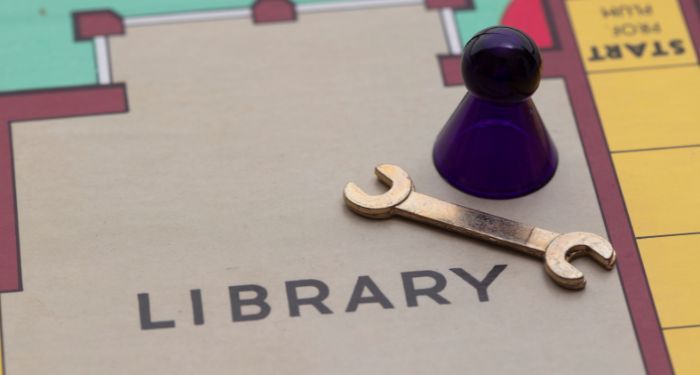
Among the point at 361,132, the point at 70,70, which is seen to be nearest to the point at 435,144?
the point at 361,132

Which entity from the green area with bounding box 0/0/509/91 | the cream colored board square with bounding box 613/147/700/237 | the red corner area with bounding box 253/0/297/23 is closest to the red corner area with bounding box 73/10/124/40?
the green area with bounding box 0/0/509/91

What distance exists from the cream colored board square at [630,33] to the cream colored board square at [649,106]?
18 mm

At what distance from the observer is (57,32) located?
4.41 feet

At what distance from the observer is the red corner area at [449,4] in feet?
4.50

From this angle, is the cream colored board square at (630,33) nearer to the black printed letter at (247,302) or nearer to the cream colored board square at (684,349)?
the cream colored board square at (684,349)

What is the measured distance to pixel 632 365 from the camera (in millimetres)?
1058

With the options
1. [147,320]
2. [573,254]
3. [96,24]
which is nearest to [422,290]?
[573,254]

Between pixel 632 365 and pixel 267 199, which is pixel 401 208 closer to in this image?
pixel 267 199

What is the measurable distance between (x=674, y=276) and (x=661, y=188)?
0.37 feet

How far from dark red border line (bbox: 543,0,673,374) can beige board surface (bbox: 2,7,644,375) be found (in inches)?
0.6

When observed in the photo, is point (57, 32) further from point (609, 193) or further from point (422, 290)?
point (609, 193)

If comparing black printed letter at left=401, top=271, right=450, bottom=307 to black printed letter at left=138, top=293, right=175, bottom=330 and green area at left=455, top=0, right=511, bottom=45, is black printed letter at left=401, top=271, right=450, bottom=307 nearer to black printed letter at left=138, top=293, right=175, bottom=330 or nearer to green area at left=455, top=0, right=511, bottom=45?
black printed letter at left=138, top=293, right=175, bottom=330

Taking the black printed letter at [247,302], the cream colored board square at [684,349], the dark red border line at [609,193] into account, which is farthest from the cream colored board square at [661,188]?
the black printed letter at [247,302]

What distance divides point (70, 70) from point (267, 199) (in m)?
0.31
